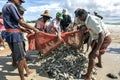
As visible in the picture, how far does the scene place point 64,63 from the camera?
27.0ft

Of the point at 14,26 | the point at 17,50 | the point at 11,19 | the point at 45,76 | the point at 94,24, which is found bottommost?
the point at 45,76

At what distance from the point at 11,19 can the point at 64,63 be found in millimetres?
2186

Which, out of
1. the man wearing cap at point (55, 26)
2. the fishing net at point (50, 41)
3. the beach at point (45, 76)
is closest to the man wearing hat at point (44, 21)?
the man wearing cap at point (55, 26)

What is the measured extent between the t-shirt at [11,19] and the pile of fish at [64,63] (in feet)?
5.34

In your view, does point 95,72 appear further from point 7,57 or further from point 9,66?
point 7,57

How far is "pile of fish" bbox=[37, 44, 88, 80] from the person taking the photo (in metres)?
7.99

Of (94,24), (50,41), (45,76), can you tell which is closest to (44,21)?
(50,41)

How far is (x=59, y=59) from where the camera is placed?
329 inches

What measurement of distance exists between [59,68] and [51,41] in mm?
799

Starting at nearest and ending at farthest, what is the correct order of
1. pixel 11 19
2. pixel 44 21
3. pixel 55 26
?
pixel 11 19 < pixel 55 26 < pixel 44 21

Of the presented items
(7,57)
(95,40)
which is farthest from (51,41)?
(7,57)

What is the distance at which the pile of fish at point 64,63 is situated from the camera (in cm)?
799

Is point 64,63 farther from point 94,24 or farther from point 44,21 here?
point 44,21

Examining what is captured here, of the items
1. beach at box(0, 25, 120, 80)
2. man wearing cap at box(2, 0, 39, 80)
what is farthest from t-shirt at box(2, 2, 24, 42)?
beach at box(0, 25, 120, 80)
